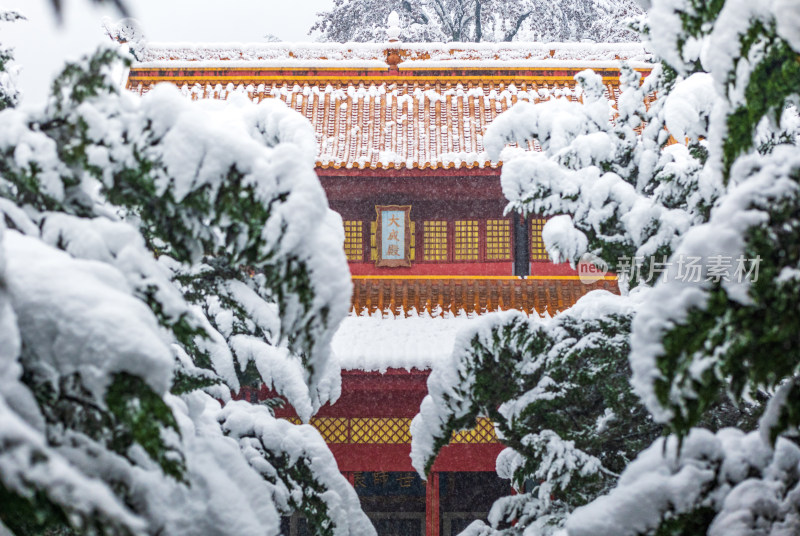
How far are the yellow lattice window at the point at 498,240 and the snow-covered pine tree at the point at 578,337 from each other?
3.83m

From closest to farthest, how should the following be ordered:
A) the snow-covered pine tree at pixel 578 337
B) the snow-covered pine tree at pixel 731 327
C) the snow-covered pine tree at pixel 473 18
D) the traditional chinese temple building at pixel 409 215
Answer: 1. the snow-covered pine tree at pixel 731 327
2. the snow-covered pine tree at pixel 578 337
3. the traditional chinese temple building at pixel 409 215
4. the snow-covered pine tree at pixel 473 18

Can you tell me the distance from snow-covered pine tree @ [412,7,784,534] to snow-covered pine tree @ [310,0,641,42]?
14833 millimetres

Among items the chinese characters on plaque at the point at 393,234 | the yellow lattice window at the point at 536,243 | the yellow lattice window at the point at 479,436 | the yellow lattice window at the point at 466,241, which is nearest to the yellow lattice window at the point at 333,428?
the yellow lattice window at the point at 479,436

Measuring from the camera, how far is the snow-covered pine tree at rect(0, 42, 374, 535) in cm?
148

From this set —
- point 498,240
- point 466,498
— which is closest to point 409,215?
point 498,240

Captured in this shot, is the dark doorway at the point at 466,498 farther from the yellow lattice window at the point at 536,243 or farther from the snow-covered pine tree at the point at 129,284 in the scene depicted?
the snow-covered pine tree at the point at 129,284

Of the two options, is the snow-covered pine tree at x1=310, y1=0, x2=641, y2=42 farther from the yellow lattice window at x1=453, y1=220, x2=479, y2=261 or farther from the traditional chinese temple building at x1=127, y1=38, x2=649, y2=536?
the yellow lattice window at x1=453, y1=220, x2=479, y2=261

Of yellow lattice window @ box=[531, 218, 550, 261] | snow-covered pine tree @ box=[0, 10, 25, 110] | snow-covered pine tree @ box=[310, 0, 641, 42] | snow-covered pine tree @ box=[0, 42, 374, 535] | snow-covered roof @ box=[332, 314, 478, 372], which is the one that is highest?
snow-covered pine tree @ box=[310, 0, 641, 42]

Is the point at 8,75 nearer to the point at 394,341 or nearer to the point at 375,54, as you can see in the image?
the point at 394,341

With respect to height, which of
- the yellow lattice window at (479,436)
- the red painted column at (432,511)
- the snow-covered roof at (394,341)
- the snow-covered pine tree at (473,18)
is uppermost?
the snow-covered pine tree at (473,18)

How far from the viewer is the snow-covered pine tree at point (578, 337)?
3.12 meters

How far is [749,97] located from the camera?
1872 millimetres

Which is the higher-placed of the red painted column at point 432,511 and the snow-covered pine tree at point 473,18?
the snow-covered pine tree at point 473,18

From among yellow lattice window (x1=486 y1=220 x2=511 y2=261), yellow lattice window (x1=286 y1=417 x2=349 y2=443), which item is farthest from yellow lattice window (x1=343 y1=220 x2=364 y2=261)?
yellow lattice window (x1=286 y1=417 x2=349 y2=443)
